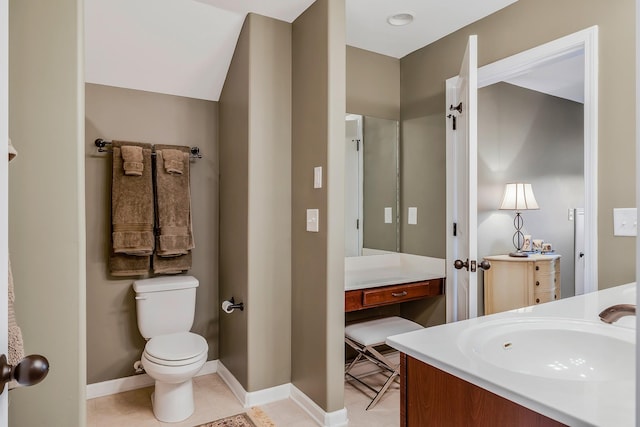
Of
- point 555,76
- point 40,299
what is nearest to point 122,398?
point 40,299

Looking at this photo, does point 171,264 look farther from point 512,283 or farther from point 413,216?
point 512,283

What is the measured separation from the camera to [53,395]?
124cm

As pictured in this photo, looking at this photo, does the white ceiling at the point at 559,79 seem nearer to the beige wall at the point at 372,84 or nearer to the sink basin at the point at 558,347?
the beige wall at the point at 372,84

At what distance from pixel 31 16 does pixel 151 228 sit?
5.10ft

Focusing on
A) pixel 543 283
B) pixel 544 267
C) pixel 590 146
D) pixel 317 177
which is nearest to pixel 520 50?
pixel 590 146

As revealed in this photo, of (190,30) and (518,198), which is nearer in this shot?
(190,30)

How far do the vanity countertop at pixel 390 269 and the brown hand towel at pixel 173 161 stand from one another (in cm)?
136

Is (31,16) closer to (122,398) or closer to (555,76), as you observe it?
(122,398)

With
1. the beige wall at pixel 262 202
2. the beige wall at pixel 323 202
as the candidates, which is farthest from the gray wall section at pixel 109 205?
the beige wall at pixel 323 202

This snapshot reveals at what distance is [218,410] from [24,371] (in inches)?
75.2

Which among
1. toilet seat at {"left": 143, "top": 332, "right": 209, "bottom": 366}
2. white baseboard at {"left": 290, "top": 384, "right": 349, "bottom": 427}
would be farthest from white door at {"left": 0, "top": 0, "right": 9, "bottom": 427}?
white baseboard at {"left": 290, "top": 384, "right": 349, "bottom": 427}

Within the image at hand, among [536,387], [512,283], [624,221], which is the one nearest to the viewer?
[536,387]

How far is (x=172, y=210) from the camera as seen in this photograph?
104 inches

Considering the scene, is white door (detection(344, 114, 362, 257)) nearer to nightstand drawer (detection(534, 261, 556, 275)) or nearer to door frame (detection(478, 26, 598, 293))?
door frame (detection(478, 26, 598, 293))
